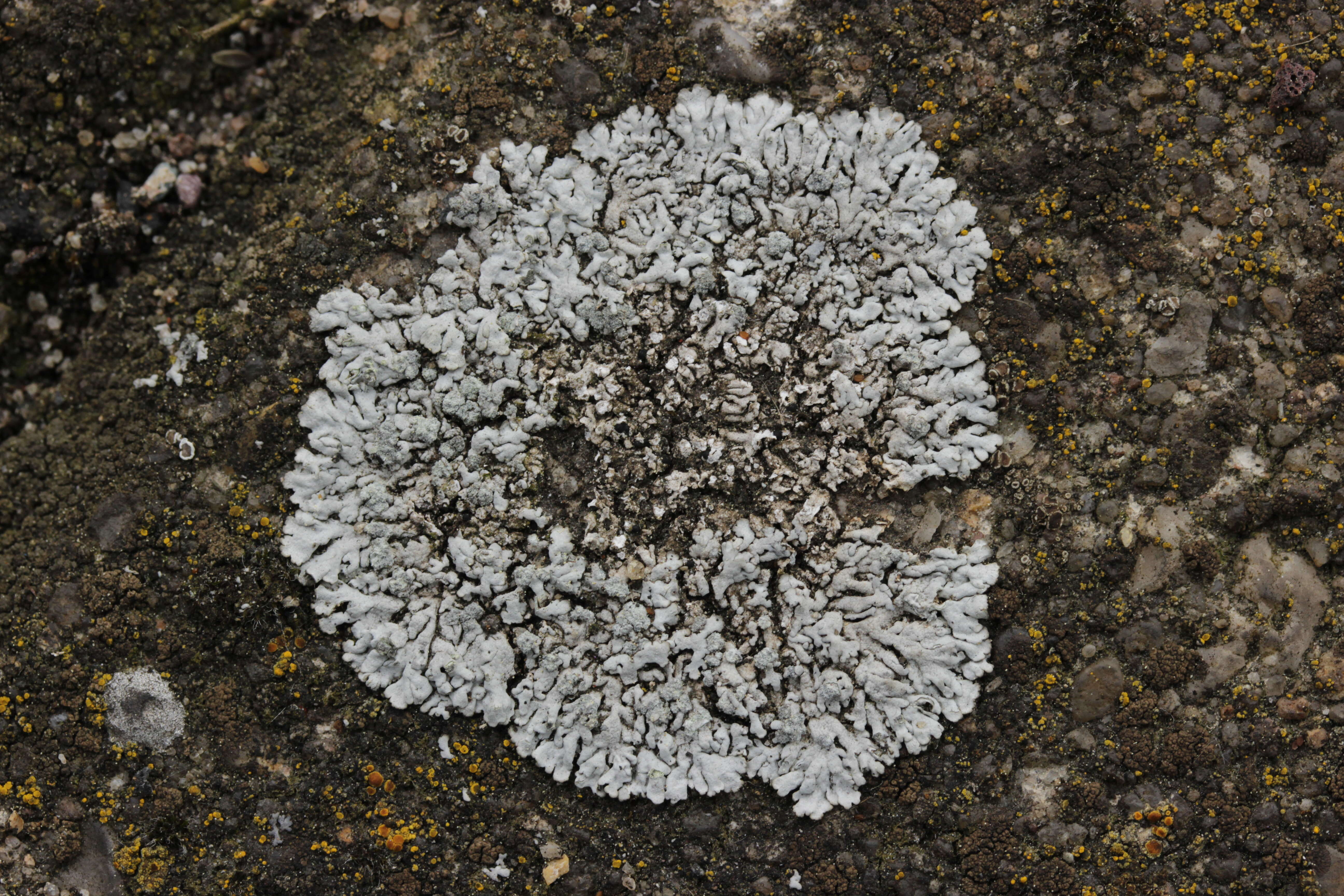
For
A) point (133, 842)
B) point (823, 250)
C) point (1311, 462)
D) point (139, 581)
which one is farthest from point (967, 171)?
point (133, 842)

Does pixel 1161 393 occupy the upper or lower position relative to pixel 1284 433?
upper

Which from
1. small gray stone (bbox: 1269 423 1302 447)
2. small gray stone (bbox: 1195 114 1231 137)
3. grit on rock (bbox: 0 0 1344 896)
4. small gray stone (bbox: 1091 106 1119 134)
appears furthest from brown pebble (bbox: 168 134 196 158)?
small gray stone (bbox: 1269 423 1302 447)

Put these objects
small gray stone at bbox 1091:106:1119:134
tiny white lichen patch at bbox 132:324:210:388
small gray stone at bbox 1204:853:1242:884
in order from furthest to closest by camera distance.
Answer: tiny white lichen patch at bbox 132:324:210:388
small gray stone at bbox 1091:106:1119:134
small gray stone at bbox 1204:853:1242:884

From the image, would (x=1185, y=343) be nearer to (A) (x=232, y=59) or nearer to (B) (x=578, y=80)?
(B) (x=578, y=80)

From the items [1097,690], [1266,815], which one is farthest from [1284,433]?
[1266,815]

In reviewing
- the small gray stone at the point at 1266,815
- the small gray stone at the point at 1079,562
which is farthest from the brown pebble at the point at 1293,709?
the small gray stone at the point at 1079,562

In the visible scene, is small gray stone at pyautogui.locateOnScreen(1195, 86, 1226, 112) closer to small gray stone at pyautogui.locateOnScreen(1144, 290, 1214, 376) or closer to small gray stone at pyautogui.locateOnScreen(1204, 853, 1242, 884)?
small gray stone at pyautogui.locateOnScreen(1144, 290, 1214, 376)

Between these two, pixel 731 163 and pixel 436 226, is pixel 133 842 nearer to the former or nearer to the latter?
pixel 436 226
